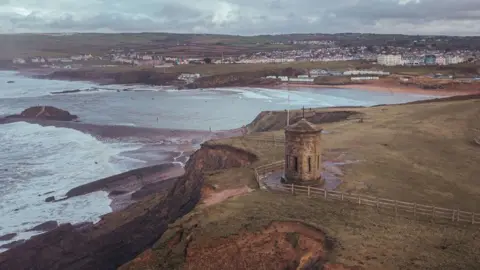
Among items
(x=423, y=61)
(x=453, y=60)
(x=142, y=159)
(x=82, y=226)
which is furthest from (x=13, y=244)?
(x=423, y=61)

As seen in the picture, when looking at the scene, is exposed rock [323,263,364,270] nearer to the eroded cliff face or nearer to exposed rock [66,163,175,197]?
the eroded cliff face

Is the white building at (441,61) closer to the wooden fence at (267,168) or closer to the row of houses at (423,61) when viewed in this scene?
the row of houses at (423,61)

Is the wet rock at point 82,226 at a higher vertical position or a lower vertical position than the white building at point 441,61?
lower

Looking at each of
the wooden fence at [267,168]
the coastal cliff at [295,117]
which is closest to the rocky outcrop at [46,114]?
the coastal cliff at [295,117]

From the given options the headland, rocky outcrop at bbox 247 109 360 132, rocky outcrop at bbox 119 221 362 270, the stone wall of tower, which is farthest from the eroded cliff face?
rocky outcrop at bbox 247 109 360 132

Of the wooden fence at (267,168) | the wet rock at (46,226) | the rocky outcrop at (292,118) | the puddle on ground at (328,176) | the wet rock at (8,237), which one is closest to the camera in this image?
the puddle on ground at (328,176)

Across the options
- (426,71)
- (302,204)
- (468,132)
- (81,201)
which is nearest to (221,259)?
(302,204)
